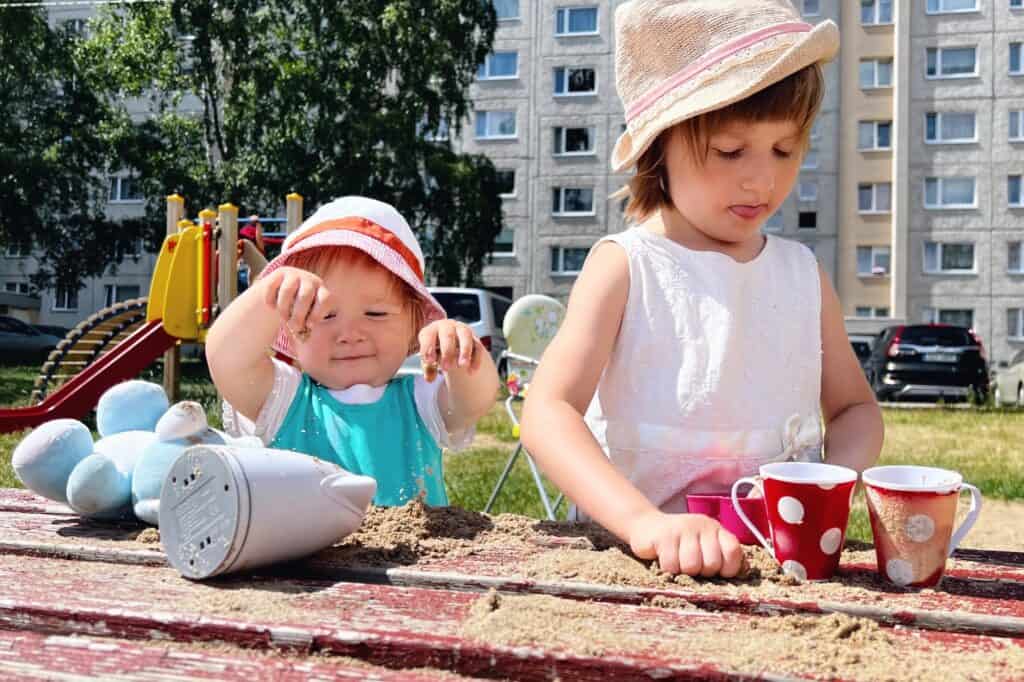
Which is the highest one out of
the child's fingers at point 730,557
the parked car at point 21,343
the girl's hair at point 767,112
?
A: the girl's hair at point 767,112

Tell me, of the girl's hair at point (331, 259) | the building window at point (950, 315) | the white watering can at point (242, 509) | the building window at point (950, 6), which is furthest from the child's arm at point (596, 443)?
the building window at point (950, 6)

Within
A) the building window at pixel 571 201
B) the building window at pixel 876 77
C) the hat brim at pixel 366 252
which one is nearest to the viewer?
the hat brim at pixel 366 252

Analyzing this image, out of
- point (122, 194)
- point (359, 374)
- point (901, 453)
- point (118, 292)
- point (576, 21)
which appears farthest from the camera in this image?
point (122, 194)

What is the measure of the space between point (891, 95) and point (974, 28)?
11.3 ft

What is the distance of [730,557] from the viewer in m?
1.13

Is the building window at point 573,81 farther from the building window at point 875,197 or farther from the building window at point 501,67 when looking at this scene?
the building window at point 875,197

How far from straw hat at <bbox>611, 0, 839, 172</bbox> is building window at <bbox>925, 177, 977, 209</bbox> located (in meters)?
34.6

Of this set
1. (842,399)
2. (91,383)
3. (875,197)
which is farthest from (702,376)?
(875,197)

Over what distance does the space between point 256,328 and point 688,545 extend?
1012 mm

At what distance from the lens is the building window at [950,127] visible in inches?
1313

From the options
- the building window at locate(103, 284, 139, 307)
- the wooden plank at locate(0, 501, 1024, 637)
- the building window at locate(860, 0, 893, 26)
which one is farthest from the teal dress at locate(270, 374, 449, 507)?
the building window at locate(103, 284, 139, 307)

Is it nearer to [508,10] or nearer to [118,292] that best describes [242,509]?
[508,10]

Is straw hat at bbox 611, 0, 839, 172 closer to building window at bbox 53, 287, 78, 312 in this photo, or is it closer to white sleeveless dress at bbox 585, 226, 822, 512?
white sleeveless dress at bbox 585, 226, 822, 512

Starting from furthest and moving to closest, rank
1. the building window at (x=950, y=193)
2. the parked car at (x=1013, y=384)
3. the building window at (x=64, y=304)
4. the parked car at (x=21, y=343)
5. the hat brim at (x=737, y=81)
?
the building window at (x=64, y=304) < the building window at (x=950, y=193) < the parked car at (x=21, y=343) < the parked car at (x=1013, y=384) < the hat brim at (x=737, y=81)
